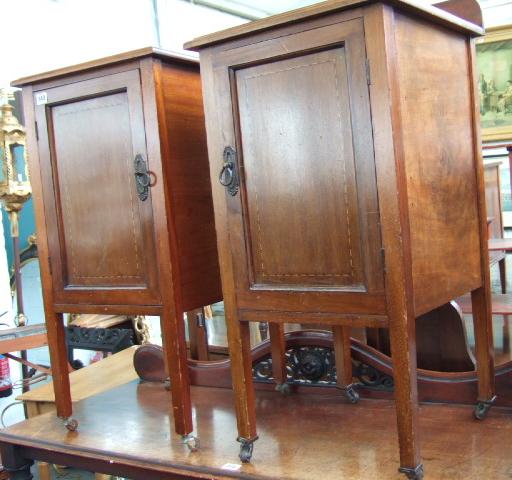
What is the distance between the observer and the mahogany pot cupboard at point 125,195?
5.65ft

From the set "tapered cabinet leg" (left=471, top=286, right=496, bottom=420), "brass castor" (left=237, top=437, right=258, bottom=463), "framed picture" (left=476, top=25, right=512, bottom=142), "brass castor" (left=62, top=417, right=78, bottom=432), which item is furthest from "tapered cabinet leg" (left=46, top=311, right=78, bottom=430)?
"framed picture" (left=476, top=25, right=512, bottom=142)

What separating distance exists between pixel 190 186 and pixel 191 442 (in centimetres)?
67

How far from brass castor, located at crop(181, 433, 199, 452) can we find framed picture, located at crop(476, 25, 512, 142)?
3.22m

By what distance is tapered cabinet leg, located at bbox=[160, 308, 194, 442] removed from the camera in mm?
1739

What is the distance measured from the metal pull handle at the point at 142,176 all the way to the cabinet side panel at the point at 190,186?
6 cm

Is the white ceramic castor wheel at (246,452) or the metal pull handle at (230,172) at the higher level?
the metal pull handle at (230,172)

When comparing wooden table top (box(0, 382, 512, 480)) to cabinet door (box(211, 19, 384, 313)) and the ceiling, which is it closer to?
cabinet door (box(211, 19, 384, 313))

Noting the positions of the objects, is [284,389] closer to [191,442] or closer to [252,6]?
[191,442]

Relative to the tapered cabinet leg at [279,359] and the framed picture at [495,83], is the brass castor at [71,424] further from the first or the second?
the framed picture at [495,83]

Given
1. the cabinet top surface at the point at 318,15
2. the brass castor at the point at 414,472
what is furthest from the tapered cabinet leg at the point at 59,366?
the brass castor at the point at 414,472

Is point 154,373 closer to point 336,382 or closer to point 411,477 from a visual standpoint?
point 336,382

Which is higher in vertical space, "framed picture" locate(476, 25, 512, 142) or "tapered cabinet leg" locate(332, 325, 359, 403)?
"framed picture" locate(476, 25, 512, 142)

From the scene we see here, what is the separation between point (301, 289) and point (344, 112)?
39 cm

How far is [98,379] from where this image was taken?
2771 millimetres
